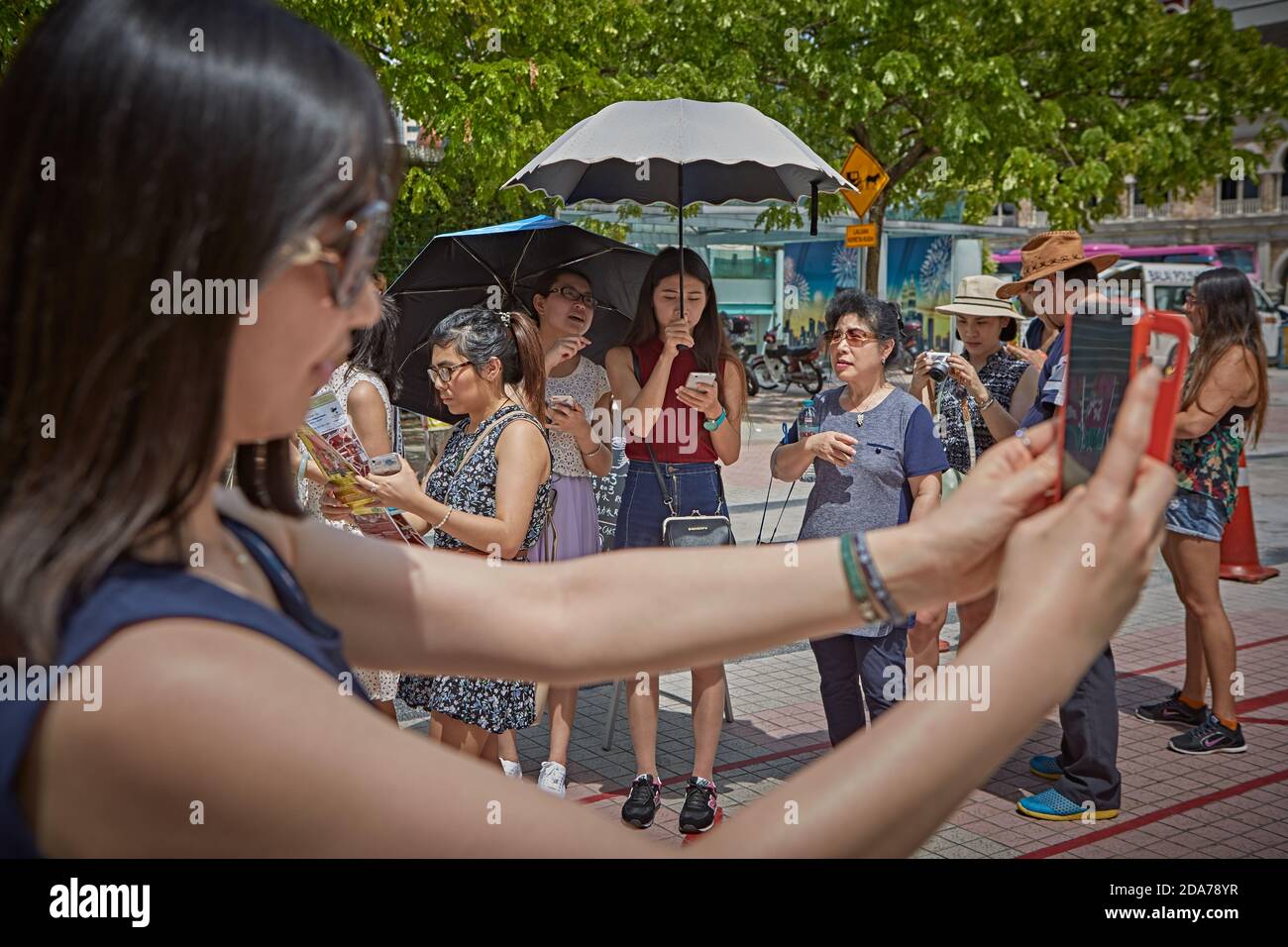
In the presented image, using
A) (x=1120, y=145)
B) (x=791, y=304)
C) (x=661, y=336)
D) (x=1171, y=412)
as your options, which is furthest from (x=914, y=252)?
(x=1171, y=412)

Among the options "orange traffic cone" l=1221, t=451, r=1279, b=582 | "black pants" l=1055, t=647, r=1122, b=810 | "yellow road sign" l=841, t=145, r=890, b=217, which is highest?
"yellow road sign" l=841, t=145, r=890, b=217

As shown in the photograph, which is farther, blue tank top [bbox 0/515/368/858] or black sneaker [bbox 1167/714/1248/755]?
black sneaker [bbox 1167/714/1248/755]

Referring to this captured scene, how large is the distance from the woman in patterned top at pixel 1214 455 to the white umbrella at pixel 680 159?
1.66m

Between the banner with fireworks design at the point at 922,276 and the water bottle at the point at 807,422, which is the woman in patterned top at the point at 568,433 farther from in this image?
the banner with fireworks design at the point at 922,276

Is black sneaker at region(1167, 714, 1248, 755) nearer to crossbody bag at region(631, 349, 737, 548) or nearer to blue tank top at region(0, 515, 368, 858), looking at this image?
crossbody bag at region(631, 349, 737, 548)

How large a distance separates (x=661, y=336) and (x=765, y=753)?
5.92ft

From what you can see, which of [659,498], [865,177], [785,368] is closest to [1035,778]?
Result: [659,498]

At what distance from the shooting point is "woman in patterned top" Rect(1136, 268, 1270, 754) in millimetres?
5195

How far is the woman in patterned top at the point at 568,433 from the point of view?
16.1ft

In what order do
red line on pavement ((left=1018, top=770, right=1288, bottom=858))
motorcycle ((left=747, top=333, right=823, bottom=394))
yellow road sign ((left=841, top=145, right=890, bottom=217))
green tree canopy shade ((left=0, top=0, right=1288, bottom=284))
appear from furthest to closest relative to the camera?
motorcycle ((left=747, top=333, right=823, bottom=394)) → yellow road sign ((left=841, top=145, right=890, bottom=217)) → green tree canopy shade ((left=0, top=0, right=1288, bottom=284)) → red line on pavement ((left=1018, top=770, right=1288, bottom=858))

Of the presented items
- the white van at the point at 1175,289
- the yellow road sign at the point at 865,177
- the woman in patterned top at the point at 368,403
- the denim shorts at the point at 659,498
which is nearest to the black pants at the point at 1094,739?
the denim shorts at the point at 659,498

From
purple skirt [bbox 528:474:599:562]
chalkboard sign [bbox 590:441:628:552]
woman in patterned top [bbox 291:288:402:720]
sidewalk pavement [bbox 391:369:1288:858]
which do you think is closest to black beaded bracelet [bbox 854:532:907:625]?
sidewalk pavement [bbox 391:369:1288:858]

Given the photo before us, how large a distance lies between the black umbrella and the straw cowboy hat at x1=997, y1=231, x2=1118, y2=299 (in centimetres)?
175

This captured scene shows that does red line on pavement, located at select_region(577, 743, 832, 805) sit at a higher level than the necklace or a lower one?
lower
